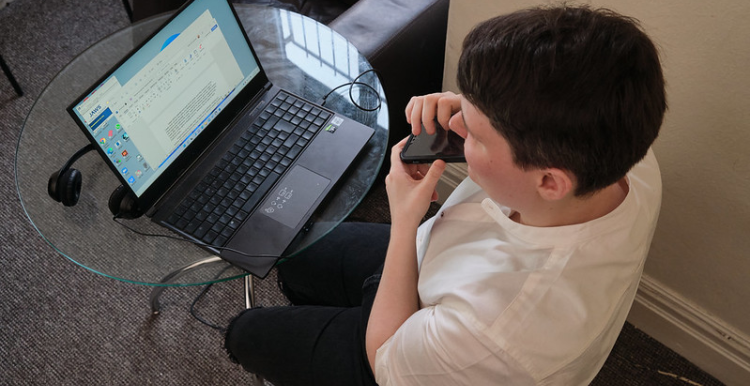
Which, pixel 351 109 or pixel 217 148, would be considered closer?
pixel 217 148

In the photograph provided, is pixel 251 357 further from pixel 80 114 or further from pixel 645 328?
pixel 645 328

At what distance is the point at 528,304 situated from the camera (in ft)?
2.83

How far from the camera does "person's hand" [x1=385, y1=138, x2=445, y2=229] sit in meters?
1.06

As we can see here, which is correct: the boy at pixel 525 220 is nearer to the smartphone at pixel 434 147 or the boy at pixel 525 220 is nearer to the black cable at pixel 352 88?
the smartphone at pixel 434 147

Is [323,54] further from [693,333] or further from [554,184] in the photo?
[693,333]

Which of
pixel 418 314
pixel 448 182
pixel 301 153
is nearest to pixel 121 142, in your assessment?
pixel 301 153

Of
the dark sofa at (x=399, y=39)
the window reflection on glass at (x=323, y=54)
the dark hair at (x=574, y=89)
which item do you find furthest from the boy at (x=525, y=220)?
the dark sofa at (x=399, y=39)

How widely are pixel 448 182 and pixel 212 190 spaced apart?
906 mm

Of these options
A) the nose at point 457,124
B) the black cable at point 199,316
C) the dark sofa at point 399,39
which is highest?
the nose at point 457,124

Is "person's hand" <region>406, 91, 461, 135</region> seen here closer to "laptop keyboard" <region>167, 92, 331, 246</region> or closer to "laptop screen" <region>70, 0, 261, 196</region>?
"laptop keyboard" <region>167, 92, 331, 246</region>

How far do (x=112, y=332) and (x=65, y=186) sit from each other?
694 mm

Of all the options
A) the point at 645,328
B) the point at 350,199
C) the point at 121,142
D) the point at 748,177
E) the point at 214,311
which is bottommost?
the point at 645,328

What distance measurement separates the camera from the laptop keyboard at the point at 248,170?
123cm

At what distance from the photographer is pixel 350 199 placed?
1320 mm
